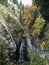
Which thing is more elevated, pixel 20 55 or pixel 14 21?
pixel 14 21

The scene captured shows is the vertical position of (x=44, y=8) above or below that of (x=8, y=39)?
above

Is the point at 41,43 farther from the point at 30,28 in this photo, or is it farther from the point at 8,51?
the point at 8,51

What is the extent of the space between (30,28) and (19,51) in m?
6.06

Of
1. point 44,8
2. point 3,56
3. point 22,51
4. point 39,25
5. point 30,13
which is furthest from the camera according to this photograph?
point 22,51

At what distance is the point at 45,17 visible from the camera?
97.0 ft

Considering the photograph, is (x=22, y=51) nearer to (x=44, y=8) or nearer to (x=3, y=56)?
(x=3, y=56)

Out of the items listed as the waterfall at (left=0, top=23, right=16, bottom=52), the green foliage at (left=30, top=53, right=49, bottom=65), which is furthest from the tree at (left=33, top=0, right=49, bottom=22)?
the waterfall at (left=0, top=23, right=16, bottom=52)

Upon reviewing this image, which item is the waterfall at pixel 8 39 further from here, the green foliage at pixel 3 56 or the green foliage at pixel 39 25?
the green foliage at pixel 39 25

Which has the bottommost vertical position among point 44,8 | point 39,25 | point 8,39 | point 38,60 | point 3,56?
point 38,60

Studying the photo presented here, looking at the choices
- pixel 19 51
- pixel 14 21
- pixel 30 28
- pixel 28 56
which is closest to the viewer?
pixel 30 28

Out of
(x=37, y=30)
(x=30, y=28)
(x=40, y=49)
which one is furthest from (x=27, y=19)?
(x=40, y=49)

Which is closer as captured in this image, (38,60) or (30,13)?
(38,60)

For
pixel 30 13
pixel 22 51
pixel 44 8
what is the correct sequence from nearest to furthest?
pixel 44 8, pixel 30 13, pixel 22 51

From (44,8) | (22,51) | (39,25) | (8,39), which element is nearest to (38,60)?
(39,25)
